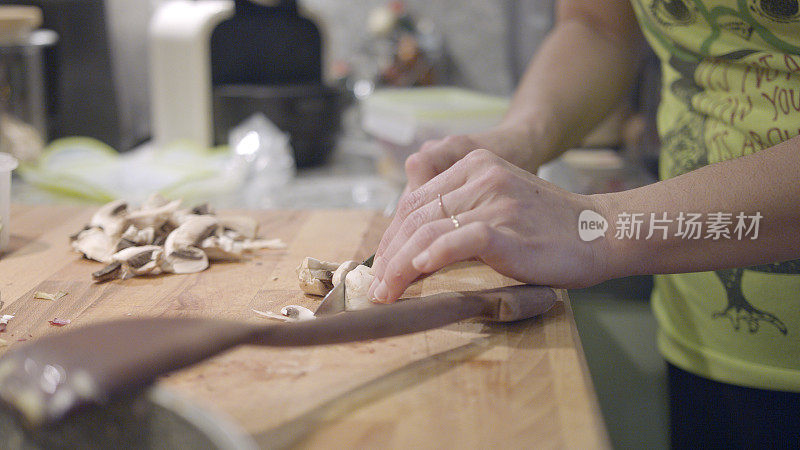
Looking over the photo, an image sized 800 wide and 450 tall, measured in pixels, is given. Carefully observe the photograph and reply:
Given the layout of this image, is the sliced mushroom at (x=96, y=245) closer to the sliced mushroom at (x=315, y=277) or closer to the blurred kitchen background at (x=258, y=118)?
the sliced mushroom at (x=315, y=277)

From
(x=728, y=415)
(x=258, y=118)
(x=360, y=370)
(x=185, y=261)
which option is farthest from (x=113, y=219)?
(x=728, y=415)

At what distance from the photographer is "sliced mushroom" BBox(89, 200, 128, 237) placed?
3.23 ft

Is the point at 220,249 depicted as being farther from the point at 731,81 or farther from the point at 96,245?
the point at 731,81

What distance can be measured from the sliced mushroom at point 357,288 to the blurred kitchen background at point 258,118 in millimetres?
669

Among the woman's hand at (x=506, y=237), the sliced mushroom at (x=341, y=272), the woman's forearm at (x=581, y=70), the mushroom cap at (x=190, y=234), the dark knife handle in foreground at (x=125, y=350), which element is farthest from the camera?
the woman's forearm at (x=581, y=70)

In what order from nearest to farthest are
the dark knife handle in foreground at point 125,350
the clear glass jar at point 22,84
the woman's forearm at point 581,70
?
1. the dark knife handle in foreground at point 125,350
2. the woman's forearm at point 581,70
3. the clear glass jar at point 22,84

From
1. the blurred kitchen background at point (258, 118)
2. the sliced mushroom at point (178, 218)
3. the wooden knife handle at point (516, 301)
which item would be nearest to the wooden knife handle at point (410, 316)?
the wooden knife handle at point (516, 301)

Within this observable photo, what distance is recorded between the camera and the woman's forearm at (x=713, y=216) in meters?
0.73

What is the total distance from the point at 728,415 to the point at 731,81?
1.47 feet

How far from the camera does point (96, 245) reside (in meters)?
0.97

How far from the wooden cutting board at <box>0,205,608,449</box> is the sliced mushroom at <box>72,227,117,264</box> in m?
0.01

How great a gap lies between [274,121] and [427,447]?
1231mm

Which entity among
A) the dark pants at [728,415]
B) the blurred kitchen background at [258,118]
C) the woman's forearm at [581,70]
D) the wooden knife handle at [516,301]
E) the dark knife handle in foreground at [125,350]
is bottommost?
the dark pants at [728,415]

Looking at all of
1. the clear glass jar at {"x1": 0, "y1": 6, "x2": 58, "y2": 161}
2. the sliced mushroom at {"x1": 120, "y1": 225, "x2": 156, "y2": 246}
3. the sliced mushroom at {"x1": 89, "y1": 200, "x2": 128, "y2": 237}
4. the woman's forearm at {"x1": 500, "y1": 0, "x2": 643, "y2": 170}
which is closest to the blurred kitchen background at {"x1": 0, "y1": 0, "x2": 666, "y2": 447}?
the clear glass jar at {"x1": 0, "y1": 6, "x2": 58, "y2": 161}
